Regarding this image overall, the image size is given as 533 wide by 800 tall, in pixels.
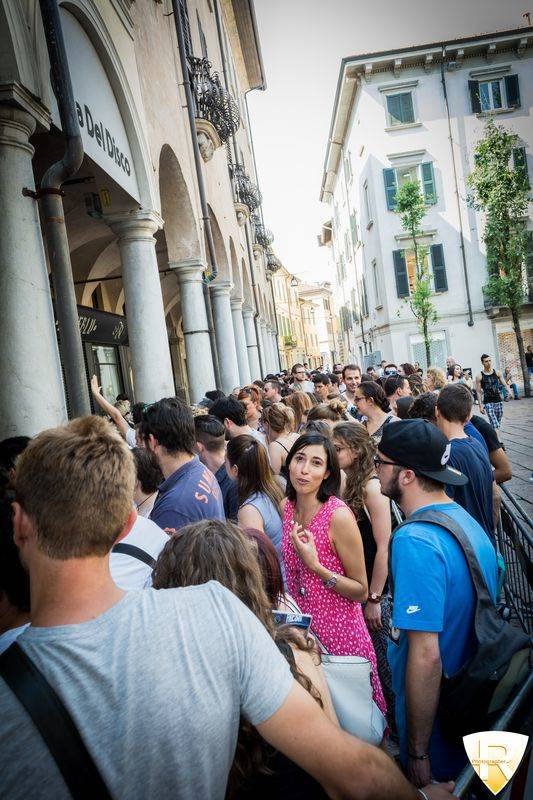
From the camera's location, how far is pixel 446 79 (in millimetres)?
26406

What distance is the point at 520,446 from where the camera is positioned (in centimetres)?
1155

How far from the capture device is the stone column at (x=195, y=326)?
9.98m

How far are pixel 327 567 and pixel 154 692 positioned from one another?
199cm

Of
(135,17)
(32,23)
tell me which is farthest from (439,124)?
(32,23)

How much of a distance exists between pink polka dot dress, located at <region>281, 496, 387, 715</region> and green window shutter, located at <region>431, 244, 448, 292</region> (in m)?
25.6

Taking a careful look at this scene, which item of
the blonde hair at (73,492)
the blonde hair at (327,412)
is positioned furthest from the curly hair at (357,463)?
the blonde hair at (73,492)

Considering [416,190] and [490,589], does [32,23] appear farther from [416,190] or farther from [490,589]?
[416,190]

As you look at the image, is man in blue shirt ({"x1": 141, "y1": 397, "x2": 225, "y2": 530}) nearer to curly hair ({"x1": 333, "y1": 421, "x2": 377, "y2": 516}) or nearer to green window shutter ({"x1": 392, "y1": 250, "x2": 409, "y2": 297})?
curly hair ({"x1": 333, "y1": 421, "x2": 377, "y2": 516})

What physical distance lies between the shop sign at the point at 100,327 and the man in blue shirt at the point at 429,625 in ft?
31.7

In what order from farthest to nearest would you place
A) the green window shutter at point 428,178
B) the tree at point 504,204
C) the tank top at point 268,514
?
the green window shutter at point 428,178
the tree at point 504,204
the tank top at point 268,514

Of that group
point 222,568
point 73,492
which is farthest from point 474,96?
point 73,492

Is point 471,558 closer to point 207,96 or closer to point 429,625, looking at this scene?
point 429,625

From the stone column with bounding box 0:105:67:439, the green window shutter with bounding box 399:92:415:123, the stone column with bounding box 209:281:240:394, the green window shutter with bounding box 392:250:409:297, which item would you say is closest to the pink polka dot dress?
the stone column with bounding box 0:105:67:439

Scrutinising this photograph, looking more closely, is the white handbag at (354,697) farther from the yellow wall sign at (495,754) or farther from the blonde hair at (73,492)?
the blonde hair at (73,492)
